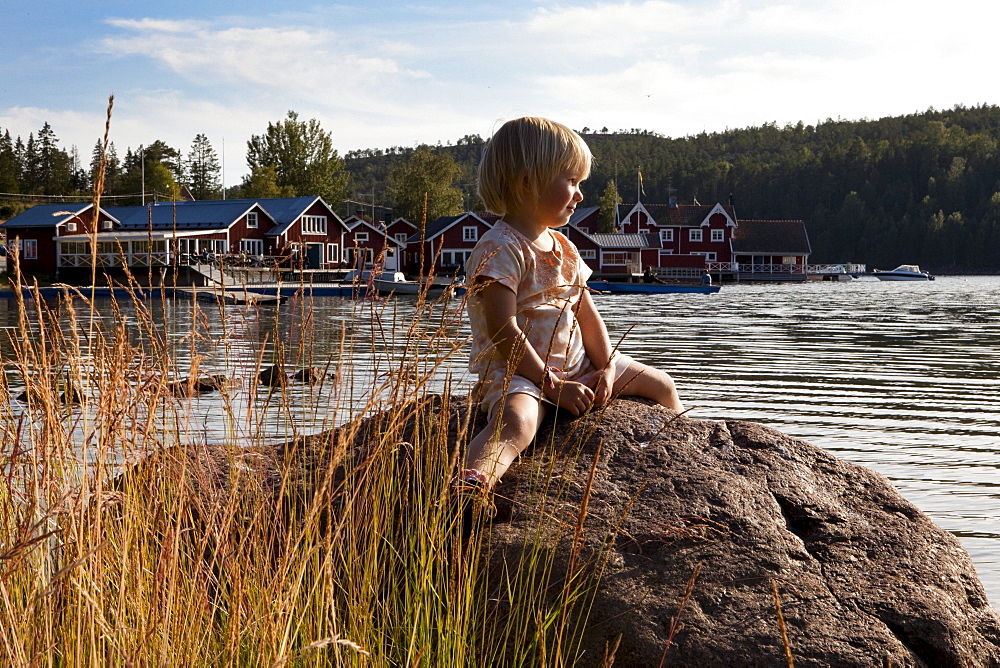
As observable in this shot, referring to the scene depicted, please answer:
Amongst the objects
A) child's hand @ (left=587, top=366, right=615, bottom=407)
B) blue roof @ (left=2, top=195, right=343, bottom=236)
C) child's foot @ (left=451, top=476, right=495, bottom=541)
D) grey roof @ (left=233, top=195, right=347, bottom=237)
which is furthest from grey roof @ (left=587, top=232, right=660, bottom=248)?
child's foot @ (left=451, top=476, right=495, bottom=541)

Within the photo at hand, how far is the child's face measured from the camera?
297 centimetres

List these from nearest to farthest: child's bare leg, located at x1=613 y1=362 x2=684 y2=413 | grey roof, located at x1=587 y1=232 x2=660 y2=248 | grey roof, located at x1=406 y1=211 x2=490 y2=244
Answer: child's bare leg, located at x1=613 y1=362 x2=684 y2=413 < grey roof, located at x1=406 y1=211 x2=490 y2=244 < grey roof, located at x1=587 y1=232 x2=660 y2=248

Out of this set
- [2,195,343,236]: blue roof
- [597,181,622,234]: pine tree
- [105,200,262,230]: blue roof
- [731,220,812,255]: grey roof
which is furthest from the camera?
[731,220,812,255]: grey roof

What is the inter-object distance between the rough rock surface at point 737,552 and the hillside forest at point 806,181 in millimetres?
→ 64457

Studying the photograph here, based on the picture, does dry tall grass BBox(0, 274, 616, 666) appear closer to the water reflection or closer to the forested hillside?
the water reflection

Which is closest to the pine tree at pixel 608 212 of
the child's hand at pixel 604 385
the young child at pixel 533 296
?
the young child at pixel 533 296

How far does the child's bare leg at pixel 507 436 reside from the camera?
2.53m

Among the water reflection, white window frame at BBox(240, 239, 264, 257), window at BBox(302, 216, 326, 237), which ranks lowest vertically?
the water reflection

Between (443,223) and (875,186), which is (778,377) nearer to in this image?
(443,223)

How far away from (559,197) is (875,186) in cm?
11501

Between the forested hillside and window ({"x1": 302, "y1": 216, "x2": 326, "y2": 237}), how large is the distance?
175ft

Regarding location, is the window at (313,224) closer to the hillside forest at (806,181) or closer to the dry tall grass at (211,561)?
the hillside forest at (806,181)

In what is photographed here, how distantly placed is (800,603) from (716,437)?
0.71 meters

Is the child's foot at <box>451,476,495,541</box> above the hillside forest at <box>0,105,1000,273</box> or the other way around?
the other way around
